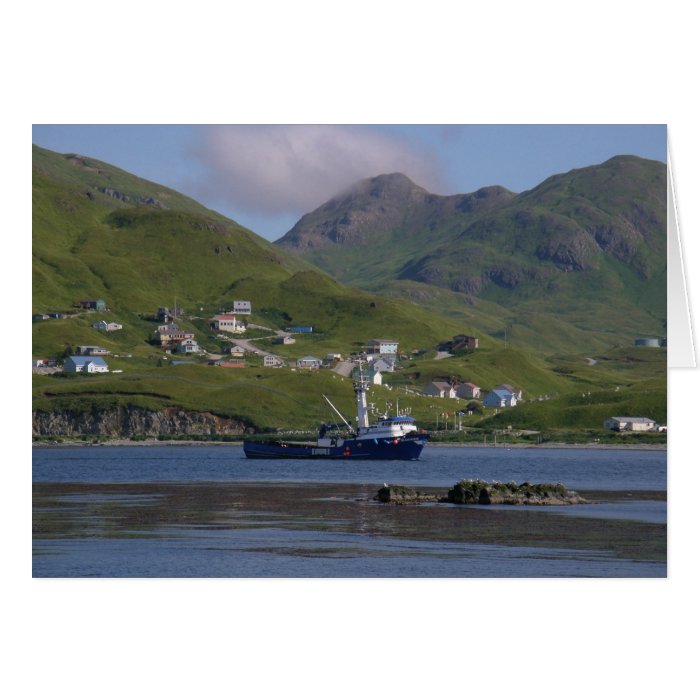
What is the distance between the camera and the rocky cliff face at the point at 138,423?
133m

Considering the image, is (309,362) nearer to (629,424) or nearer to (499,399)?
(499,399)

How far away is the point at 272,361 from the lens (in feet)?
614

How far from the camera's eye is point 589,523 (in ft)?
151

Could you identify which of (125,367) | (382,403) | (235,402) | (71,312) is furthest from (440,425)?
(71,312)

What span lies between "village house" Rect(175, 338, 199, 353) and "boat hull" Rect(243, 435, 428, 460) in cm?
8478

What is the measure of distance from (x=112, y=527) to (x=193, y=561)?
9.45m

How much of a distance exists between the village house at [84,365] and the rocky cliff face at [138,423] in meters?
17.1

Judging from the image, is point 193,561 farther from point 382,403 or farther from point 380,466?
point 382,403

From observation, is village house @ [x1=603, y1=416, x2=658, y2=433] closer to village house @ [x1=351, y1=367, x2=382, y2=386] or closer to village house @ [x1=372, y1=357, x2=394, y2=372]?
village house @ [x1=351, y1=367, x2=382, y2=386]

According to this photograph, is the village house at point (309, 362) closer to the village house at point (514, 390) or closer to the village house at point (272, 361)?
the village house at point (272, 361)

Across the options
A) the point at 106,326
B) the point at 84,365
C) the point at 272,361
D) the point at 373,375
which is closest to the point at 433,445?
the point at 373,375

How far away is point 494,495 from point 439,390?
117895 millimetres

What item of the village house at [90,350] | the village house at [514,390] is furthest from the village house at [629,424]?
the village house at [90,350]

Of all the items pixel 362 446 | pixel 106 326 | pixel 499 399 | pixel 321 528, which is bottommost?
pixel 321 528
